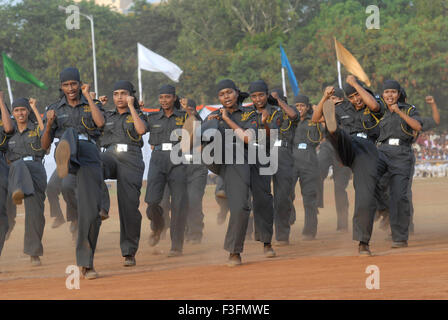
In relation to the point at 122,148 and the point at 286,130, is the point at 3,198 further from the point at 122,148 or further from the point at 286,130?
the point at 286,130

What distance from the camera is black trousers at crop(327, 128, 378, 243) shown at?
11.6 metres

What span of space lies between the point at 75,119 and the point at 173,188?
A: 299 centimetres

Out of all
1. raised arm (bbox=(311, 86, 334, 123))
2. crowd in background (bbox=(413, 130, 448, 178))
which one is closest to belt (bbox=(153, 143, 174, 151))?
raised arm (bbox=(311, 86, 334, 123))

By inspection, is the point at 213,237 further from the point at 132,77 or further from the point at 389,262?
the point at 132,77

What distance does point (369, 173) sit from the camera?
38.2 ft

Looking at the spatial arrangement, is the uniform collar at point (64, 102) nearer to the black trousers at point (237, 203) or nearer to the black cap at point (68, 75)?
the black cap at point (68, 75)

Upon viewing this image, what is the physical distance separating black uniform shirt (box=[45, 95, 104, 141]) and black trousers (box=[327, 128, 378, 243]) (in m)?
3.12

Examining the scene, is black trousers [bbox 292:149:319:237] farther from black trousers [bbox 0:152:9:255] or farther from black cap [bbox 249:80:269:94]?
black trousers [bbox 0:152:9:255]

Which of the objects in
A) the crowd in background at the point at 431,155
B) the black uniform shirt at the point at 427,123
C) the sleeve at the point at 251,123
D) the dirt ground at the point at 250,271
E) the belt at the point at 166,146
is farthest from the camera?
the crowd in background at the point at 431,155

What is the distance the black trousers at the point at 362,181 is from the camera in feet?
38.1

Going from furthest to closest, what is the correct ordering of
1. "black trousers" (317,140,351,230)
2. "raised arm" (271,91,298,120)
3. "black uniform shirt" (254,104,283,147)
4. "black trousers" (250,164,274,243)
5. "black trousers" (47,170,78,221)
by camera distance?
1. "black trousers" (317,140,351,230)
2. "black trousers" (47,170,78,221)
3. "raised arm" (271,91,298,120)
4. "black trousers" (250,164,274,243)
5. "black uniform shirt" (254,104,283,147)

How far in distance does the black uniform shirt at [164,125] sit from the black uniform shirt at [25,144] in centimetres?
167

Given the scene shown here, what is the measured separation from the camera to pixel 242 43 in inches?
2395

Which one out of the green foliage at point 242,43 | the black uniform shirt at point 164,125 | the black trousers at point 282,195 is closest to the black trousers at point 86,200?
the black uniform shirt at point 164,125
